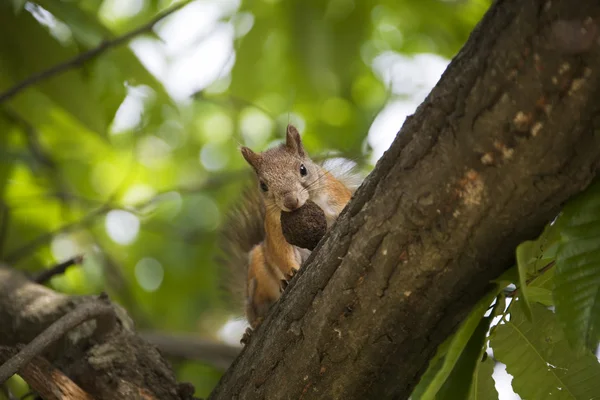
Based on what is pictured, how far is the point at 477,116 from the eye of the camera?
1263mm

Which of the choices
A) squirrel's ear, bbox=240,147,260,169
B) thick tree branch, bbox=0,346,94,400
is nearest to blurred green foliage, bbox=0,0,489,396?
squirrel's ear, bbox=240,147,260,169

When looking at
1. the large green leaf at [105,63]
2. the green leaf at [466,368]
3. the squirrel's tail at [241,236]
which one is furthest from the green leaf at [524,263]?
the squirrel's tail at [241,236]

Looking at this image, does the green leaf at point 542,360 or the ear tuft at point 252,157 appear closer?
the green leaf at point 542,360

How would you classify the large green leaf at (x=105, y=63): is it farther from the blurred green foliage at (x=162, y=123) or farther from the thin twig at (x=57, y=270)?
the thin twig at (x=57, y=270)

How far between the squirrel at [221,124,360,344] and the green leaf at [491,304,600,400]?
39.3 inches

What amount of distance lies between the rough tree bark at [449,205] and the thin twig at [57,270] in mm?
939

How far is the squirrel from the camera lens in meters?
2.59

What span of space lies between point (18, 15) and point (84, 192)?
2.08 metres

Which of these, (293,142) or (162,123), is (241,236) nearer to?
(293,142)

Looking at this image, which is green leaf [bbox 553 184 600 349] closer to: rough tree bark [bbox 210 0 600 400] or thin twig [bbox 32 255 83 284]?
rough tree bark [bbox 210 0 600 400]

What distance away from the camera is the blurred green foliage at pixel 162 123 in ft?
7.90

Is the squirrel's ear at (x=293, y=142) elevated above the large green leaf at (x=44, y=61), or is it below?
above

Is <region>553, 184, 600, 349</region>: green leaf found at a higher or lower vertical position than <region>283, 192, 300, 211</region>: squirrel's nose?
lower

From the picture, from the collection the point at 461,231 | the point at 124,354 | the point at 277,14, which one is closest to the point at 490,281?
the point at 461,231
